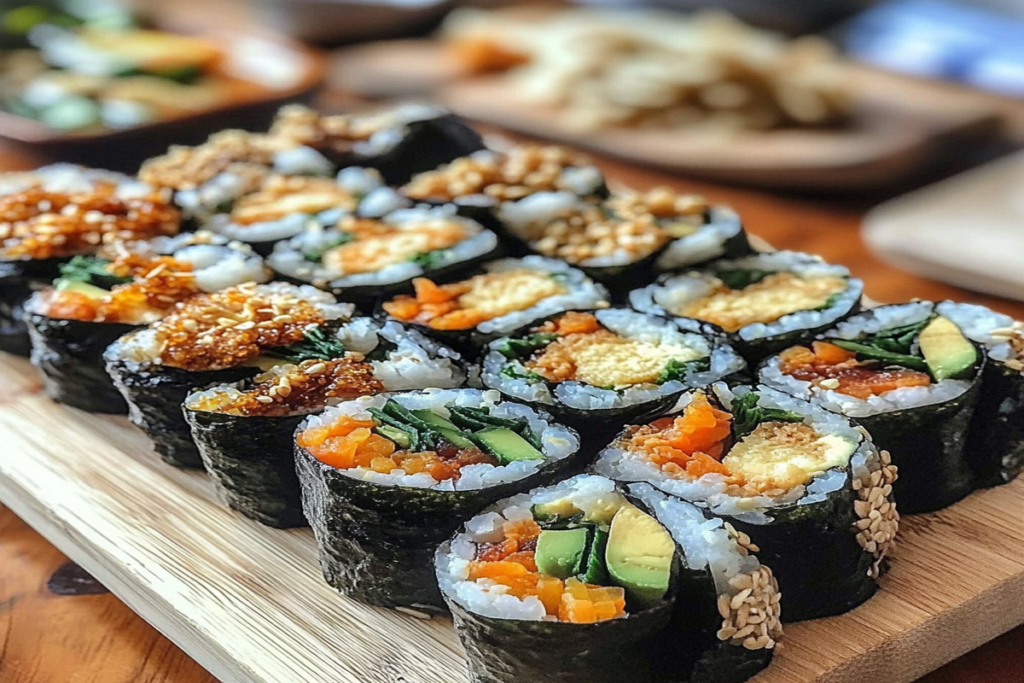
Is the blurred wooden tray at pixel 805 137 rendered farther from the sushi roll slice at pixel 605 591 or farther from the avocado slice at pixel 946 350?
the sushi roll slice at pixel 605 591

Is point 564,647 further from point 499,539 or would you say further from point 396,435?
point 396,435

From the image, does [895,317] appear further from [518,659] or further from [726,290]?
[518,659]

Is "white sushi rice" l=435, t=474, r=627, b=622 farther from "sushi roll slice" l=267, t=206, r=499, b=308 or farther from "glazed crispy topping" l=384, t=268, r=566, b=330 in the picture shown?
"sushi roll slice" l=267, t=206, r=499, b=308

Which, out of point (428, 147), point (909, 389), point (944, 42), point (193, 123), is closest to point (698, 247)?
point (909, 389)

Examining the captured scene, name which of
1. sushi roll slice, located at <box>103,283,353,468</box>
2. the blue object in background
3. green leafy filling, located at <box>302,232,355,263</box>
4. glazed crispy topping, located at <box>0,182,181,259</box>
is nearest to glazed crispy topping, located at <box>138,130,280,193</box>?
glazed crispy topping, located at <box>0,182,181,259</box>

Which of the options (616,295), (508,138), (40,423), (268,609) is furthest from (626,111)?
(268,609)

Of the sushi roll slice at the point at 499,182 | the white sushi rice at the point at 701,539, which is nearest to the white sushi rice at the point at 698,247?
the sushi roll slice at the point at 499,182
